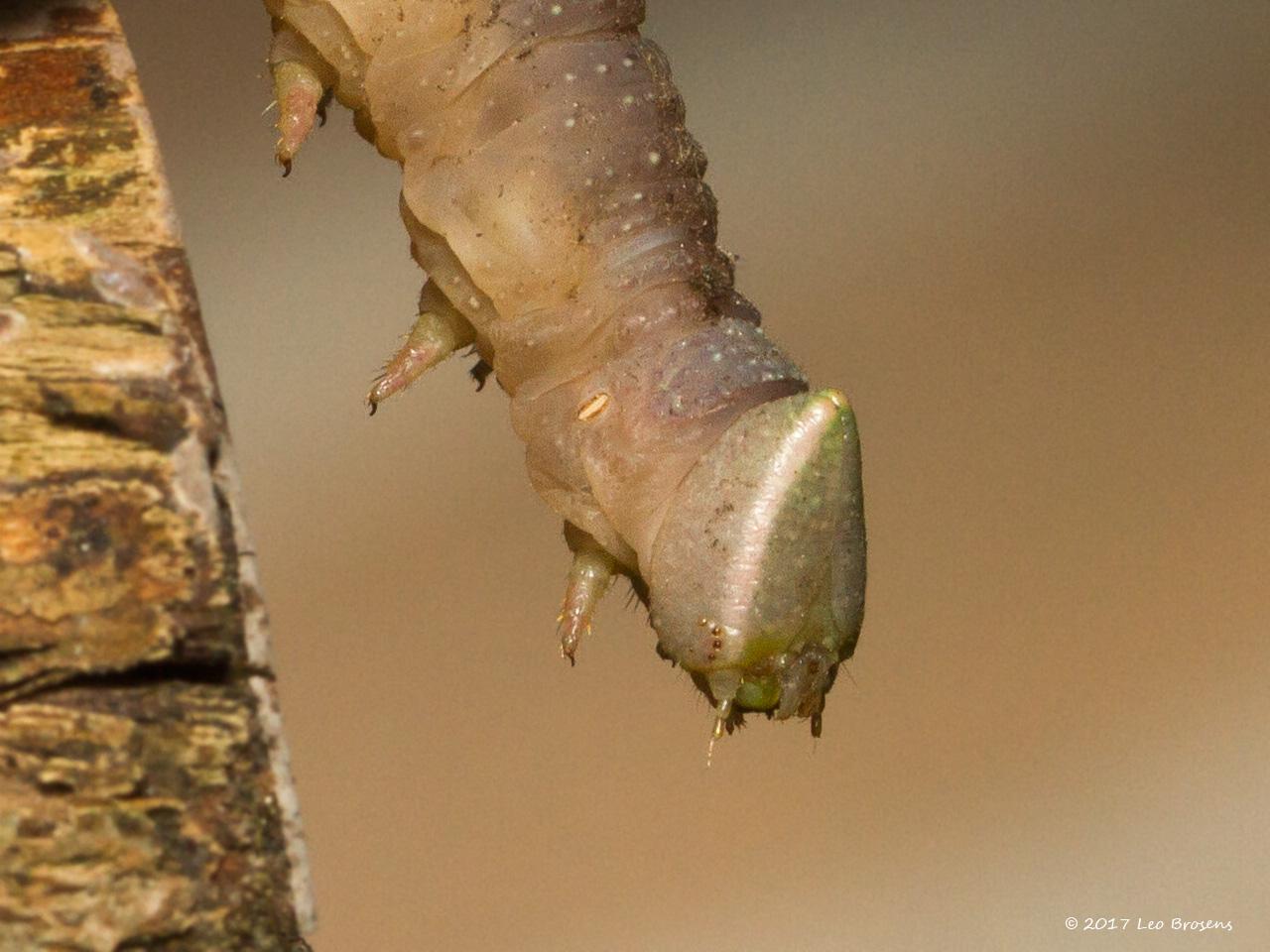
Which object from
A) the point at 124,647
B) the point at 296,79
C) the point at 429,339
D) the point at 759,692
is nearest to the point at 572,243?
the point at 429,339

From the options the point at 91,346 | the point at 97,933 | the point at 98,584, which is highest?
the point at 91,346

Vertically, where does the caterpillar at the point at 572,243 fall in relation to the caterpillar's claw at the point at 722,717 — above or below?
above

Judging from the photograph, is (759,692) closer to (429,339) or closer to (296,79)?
(429,339)

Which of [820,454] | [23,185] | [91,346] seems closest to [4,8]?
[23,185]

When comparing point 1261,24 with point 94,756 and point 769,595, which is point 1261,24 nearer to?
point 769,595

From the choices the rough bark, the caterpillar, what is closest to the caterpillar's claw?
the caterpillar

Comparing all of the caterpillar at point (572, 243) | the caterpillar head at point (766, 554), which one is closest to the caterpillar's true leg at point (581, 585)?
the caterpillar at point (572, 243)

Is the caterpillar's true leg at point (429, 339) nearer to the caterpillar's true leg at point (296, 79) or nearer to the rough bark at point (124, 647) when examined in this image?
the caterpillar's true leg at point (296, 79)
